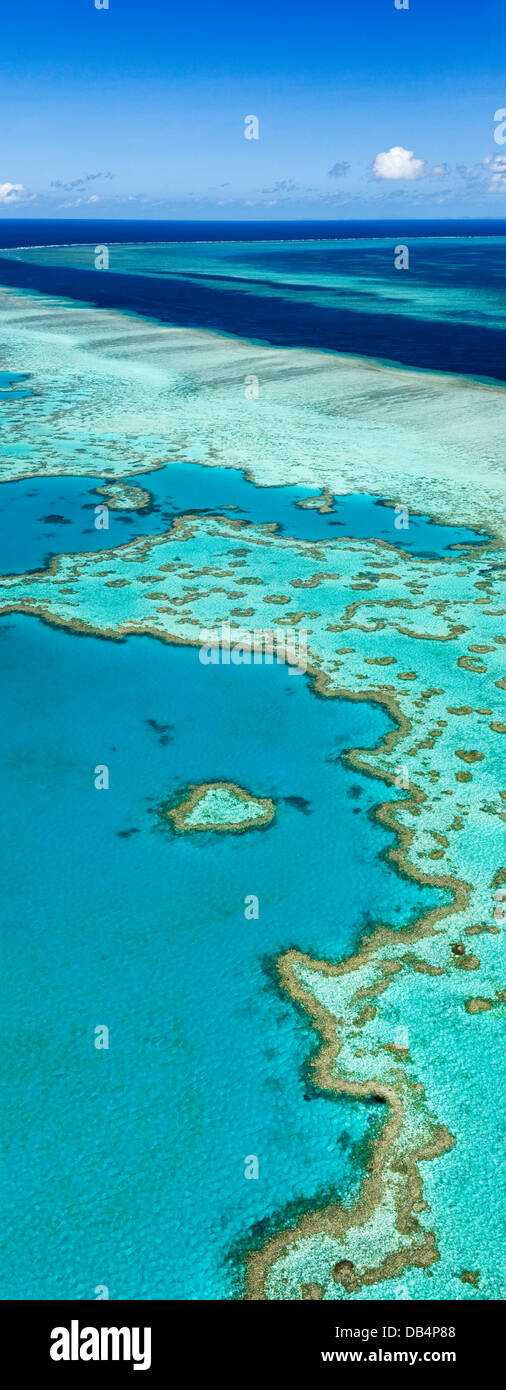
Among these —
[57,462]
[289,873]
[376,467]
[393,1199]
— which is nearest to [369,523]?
[376,467]

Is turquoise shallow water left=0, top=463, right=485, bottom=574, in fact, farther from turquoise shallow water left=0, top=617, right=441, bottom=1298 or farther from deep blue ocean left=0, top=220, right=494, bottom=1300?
turquoise shallow water left=0, top=617, right=441, bottom=1298

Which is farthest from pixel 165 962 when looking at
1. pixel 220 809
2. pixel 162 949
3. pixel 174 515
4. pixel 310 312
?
pixel 310 312

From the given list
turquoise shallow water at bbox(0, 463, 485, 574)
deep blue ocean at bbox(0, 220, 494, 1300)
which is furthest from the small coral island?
turquoise shallow water at bbox(0, 463, 485, 574)

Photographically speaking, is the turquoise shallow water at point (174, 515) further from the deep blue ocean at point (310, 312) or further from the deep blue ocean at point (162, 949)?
the deep blue ocean at point (310, 312)

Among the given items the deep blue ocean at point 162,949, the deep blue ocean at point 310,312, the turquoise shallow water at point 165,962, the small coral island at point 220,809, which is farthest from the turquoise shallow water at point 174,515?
the deep blue ocean at point 310,312

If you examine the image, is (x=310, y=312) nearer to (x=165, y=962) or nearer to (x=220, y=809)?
(x=220, y=809)

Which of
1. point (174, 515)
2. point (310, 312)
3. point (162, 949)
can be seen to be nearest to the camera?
point (162, 949)

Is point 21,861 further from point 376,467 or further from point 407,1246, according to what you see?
point 376,467
